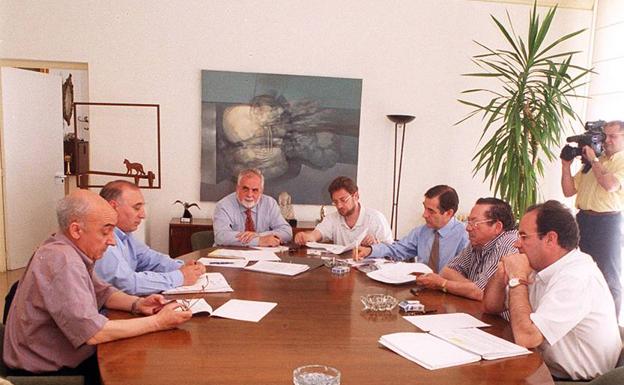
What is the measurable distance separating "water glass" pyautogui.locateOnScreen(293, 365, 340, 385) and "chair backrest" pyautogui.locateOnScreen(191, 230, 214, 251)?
2625 mm

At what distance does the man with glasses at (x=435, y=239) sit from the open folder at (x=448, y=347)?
1.21m

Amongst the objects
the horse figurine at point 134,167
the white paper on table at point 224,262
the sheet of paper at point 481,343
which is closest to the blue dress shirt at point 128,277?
the white paper on table at point 224,262

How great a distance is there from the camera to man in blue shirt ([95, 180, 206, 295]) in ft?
7.35

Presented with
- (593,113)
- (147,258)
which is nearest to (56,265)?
(147,258)

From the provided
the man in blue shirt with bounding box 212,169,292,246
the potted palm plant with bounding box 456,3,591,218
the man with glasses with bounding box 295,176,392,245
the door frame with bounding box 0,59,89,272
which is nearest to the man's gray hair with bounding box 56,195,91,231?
the man in blue shirt with bounding box 212,169,292,246

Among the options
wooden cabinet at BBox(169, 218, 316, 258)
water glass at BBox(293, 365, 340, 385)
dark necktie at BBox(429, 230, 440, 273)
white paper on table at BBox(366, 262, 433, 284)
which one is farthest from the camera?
wooden cabinet at BBox(169, 218, 316, 258)

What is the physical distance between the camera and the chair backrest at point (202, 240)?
399 centimetres

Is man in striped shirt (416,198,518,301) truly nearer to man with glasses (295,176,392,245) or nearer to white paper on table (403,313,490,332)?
white paper on table (403,313,490,332)

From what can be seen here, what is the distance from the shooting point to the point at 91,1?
16.4 ft

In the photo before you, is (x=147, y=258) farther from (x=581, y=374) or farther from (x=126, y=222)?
(x=581, y=374)

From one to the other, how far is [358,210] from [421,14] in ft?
8.86

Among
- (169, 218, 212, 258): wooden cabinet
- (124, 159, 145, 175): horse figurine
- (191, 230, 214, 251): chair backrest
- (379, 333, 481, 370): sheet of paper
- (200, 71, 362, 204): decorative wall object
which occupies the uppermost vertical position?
(200, 71, 362, 204): decorative wall object

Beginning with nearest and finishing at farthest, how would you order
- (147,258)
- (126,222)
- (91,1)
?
(126,222), (147,258), (91,1)

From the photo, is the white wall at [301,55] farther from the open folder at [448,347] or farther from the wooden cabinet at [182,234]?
the open folder at [448,347]
